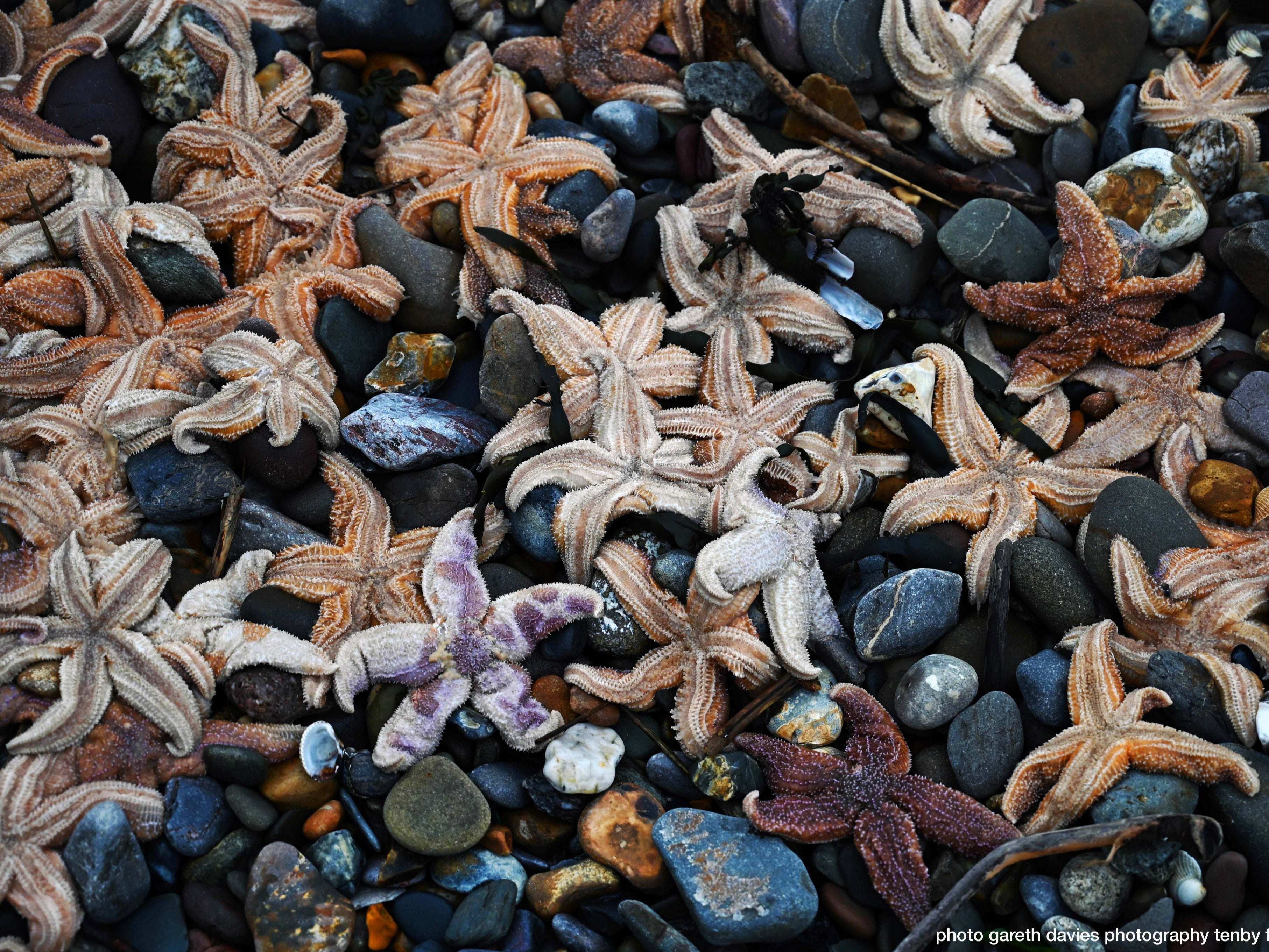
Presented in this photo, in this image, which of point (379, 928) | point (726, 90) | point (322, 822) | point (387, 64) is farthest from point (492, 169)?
point (379, 928)

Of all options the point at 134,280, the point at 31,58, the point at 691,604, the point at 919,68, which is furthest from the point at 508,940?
the point at 31,58

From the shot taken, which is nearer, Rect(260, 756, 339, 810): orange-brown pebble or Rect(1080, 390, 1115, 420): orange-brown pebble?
Rect(260, 756, 339, 810): orange-brown pebble

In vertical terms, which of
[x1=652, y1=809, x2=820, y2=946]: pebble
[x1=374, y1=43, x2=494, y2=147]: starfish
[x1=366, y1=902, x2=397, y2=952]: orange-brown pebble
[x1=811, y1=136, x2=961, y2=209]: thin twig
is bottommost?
[x1=366, y1=902, x2=397, y2=952]: orange-brown pebble

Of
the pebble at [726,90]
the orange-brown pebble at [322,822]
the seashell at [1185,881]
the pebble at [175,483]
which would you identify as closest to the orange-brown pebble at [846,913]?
the seashell at [1185,881]

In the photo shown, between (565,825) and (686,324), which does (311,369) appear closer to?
(686,324)

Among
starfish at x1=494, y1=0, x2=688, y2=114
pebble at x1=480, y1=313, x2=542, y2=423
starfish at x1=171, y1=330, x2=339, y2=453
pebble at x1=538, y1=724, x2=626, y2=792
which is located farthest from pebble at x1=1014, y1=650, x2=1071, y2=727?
starfish at x1=494, y1=0, x2=688, y2=114

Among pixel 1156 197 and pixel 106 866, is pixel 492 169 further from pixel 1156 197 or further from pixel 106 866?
pixel 106 866

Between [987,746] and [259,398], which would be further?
[259,398]

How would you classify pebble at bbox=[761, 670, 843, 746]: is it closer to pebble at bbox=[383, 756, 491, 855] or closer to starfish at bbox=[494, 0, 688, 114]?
pebble at bbox=[383, 756, 491, 855]
